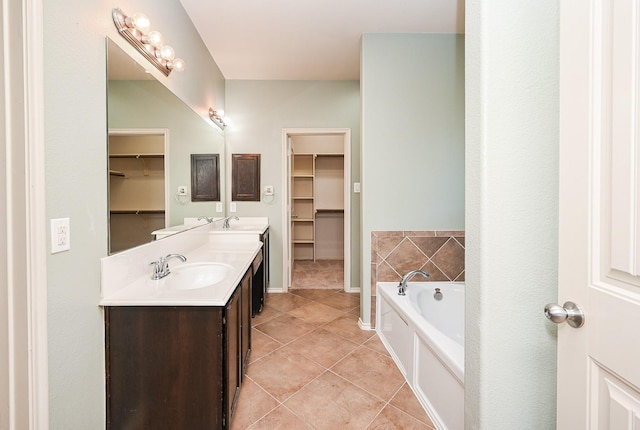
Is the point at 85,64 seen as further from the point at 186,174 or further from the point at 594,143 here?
the point at 594,143

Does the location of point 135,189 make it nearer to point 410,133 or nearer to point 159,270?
point 159,270

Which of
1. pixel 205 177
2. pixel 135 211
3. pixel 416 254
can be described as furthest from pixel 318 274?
pixel 135 211

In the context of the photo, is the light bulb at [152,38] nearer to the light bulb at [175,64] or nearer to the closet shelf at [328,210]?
the light bulb at [175,64]

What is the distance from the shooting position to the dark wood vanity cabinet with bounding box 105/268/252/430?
1.15 metres

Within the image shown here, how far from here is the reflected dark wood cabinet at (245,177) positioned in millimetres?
3213

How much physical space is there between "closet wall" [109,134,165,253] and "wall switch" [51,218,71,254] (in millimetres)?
241

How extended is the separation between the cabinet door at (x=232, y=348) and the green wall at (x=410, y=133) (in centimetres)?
132

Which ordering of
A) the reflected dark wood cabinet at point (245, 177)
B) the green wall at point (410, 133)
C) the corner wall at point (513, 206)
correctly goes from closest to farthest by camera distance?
the corner wall at point (513, 206) → the green wall at point (410, 133) → the reflected dark wood cabinet at point (245, 177)

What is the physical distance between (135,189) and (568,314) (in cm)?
186

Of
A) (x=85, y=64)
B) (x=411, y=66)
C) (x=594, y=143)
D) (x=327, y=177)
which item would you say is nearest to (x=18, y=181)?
(x=85, y=64)

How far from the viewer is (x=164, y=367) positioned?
1.15m

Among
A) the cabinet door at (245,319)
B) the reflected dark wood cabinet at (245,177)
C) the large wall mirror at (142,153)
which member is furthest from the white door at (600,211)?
the reflected dark wood cabinet at (245,177)

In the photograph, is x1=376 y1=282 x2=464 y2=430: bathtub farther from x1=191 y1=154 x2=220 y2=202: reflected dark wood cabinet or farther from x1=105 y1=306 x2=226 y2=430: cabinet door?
x1=191 y1=154 x2=220 y2=202: reflected dark wood cabinet

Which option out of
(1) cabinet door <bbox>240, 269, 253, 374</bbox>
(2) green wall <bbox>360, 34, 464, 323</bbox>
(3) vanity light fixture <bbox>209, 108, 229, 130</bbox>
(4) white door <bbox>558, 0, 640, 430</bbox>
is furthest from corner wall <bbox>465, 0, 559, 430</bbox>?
(3) vanity light fixture <bbox>209, 108, 229, 130</bbox>
